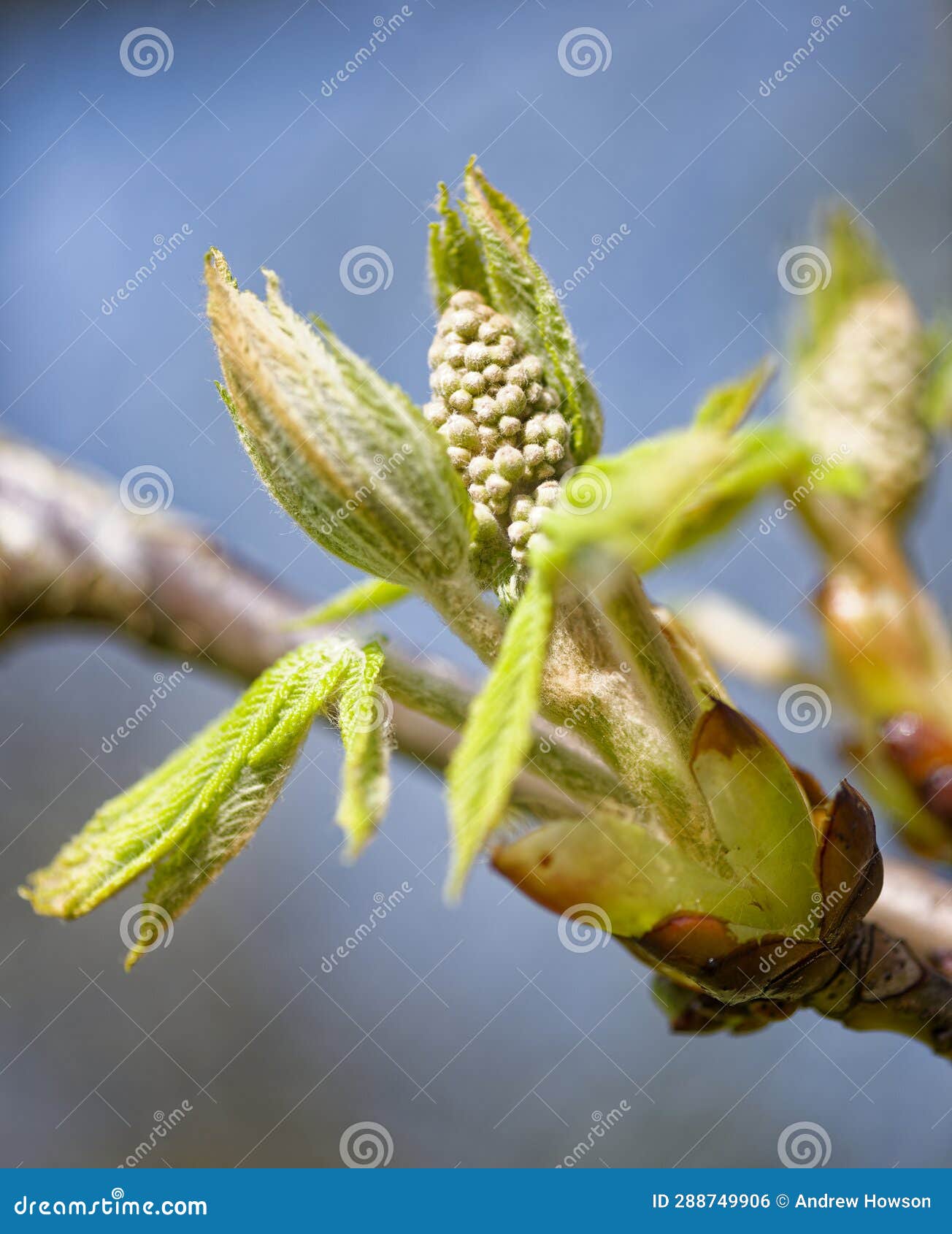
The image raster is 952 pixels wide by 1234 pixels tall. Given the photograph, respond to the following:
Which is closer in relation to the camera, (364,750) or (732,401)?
(364,750)

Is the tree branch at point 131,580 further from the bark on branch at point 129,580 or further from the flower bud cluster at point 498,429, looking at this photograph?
the flower bud cluster at point 498,429

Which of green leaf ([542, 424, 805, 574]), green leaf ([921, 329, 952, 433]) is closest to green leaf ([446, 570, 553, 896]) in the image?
green leaf ([542, 424, 805, 574])

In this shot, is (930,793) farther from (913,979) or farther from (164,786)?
(164,786)

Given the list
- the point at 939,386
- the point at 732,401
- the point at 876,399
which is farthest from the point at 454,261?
the point at 939,386

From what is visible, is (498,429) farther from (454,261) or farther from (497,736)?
(497,736)

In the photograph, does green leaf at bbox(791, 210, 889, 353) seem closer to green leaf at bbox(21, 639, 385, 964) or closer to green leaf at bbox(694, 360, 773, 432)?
green leaf at bbox(694, 360, 773, 432)

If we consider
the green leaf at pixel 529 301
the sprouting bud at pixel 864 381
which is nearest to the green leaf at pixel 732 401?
the green leaf at pixel 529 301

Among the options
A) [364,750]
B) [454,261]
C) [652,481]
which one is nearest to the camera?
[652,481]
